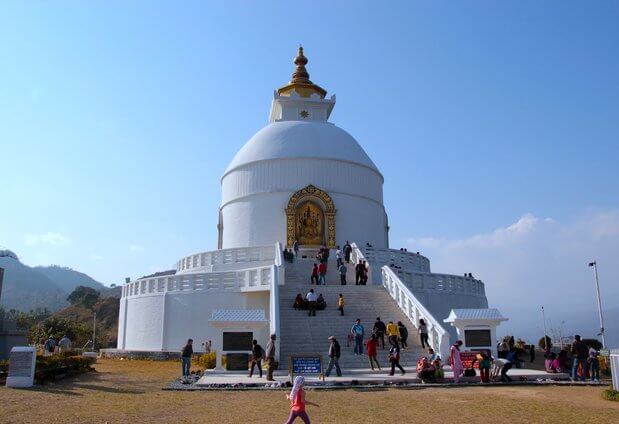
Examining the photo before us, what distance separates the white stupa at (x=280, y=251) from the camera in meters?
20.3

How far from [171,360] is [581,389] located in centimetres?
1508

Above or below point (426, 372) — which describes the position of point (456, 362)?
above

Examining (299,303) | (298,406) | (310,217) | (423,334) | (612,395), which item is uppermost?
(310,217)

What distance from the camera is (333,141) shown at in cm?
3192

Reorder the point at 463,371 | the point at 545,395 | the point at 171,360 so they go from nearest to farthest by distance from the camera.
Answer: the point at 545,395 < the point at 463,371 < the point at 171,360

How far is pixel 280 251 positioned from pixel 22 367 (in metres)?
12.1

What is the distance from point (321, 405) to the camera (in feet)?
35.2

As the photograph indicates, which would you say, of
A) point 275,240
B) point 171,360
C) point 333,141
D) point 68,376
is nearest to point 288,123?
point 333,141

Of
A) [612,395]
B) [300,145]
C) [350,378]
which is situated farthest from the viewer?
[300,145]

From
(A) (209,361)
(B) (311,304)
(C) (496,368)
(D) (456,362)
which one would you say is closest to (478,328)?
(C) (496,368)

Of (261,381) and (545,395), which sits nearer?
(545,395)

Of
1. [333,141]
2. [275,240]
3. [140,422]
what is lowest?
Answer: [140,422]

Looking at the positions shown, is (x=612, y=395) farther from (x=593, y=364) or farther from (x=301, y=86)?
(x=301, y=86)

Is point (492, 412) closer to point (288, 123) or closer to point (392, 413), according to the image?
point (392, 413)
